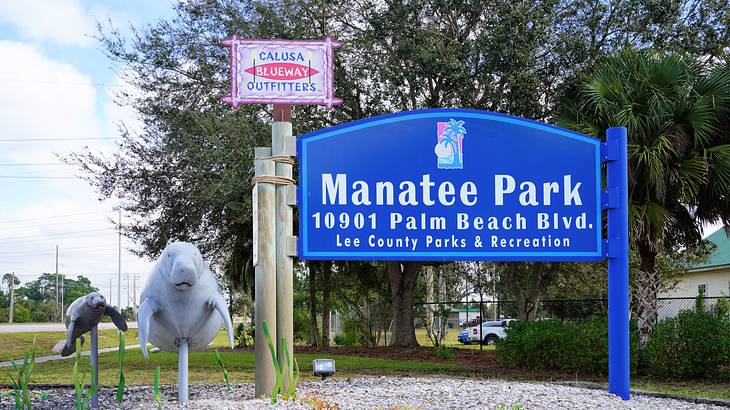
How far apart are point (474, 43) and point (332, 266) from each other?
9335 millimetres

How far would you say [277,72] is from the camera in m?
7.75

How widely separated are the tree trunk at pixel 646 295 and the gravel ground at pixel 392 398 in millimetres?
6101

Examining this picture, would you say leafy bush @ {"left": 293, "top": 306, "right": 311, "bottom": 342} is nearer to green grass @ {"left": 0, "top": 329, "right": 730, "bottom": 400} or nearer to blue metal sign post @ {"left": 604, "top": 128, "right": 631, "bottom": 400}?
green grass @ {"left": 0, "top": 329, "right": 730, "bottom": 400}

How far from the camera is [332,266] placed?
75.6 feet

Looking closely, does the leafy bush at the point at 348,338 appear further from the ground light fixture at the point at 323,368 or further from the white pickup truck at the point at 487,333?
the ground light fixture at the point at 323,368

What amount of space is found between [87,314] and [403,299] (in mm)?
14745

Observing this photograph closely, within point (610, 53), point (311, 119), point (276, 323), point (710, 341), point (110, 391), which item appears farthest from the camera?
point (311, 119)

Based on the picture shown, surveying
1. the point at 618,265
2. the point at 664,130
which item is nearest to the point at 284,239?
the point at 618,265

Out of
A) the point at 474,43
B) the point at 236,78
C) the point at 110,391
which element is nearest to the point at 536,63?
the point at 474,43

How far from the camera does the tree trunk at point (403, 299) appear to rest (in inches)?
842

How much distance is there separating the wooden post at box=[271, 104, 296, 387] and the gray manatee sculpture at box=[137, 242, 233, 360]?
2.25 ft

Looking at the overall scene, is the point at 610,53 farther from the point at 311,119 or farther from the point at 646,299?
the point at 311,119

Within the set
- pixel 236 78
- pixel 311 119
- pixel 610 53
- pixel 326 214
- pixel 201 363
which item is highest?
pixel 610 53

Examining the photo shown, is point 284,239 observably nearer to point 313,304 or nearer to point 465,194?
point 465,194
